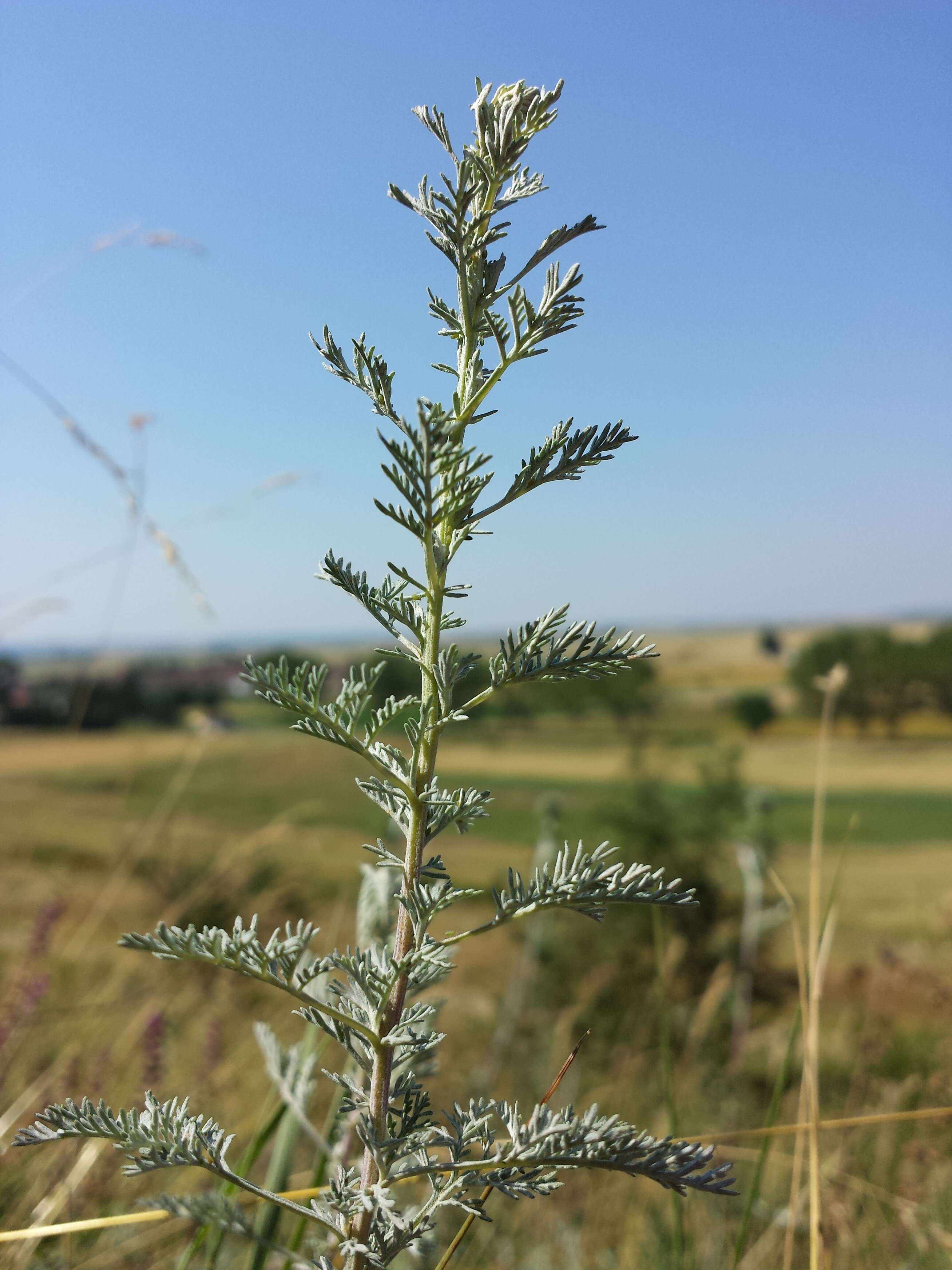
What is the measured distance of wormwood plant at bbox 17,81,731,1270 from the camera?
0.64 meters

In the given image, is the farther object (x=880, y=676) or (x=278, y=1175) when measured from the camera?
(x=880, y=676)

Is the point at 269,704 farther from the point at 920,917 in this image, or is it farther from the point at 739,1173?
the point at 920,917

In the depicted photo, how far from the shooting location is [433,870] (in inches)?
27.5

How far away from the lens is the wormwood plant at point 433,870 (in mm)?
641

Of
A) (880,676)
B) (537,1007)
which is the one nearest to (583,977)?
(537,1007)

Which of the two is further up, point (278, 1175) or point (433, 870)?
point (433, 870)

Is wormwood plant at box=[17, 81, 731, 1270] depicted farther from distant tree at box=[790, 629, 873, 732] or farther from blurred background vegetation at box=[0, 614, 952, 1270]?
distant tree at box=[790, 629, 873, 732]

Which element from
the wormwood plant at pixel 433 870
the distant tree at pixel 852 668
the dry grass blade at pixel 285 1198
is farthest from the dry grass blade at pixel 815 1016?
the distant tree at pixel 852 668

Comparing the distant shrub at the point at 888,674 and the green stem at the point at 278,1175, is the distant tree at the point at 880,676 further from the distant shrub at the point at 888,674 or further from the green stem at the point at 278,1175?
the green stem at the point at 278,1175

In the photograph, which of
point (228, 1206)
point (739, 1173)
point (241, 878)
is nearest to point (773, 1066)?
point (739, 1173)

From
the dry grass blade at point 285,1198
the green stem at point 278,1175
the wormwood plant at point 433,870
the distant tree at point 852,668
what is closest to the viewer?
the wormwood plant at point 433,870

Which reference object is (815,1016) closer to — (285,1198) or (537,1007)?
(285,1198)

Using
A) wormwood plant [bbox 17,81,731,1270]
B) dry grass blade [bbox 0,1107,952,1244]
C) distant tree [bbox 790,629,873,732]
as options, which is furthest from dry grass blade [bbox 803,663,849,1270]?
distant tree [bbox 790,629,873,732]

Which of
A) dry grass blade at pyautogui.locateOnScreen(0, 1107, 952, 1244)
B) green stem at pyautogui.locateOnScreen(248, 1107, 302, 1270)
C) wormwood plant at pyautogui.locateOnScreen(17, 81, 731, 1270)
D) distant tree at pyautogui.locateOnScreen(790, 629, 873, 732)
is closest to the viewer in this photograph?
wormwood plant at pyautogui.locateOnScreen(17, 81, 731, 1270)
